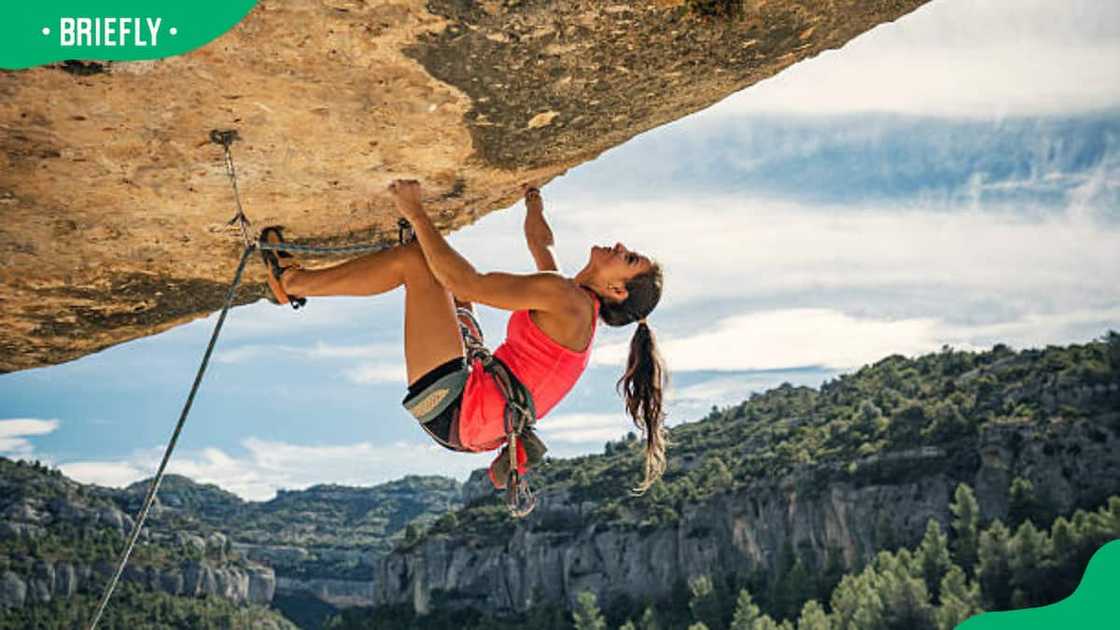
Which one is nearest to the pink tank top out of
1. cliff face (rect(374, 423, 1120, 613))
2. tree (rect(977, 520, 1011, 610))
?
tree (rect(977, 520, 1011, 610))

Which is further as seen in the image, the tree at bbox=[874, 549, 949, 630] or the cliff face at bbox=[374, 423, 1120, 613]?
the cliff face at bbox=[374, 423, 1120, 613]

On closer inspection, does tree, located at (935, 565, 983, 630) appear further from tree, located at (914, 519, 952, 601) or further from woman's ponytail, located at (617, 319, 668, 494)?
woman's ponytail, located at (617, 319, 668, 494)

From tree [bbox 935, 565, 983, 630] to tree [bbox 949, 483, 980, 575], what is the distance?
12.9 feet

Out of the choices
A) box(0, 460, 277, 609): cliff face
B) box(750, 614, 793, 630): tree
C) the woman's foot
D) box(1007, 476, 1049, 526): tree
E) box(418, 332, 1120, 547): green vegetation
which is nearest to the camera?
the woman's foot

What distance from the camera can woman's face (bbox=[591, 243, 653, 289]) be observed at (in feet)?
12.5

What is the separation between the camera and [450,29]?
3264 mm

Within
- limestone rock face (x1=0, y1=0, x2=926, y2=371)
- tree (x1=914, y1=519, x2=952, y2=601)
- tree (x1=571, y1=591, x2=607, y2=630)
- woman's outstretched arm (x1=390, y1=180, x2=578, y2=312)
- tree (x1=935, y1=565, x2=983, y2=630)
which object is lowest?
tree (x1=571, y1=591, x2=607, y2=630)

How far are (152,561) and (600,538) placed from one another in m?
27.6

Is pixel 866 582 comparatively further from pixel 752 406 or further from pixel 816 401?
pixel 752 406

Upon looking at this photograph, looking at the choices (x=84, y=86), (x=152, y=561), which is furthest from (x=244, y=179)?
(x=152, y=561)

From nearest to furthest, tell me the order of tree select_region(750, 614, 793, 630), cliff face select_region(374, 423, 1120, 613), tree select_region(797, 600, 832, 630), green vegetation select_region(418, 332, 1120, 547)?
tree select_region(797, 600, 832, 630)
tree select_region(750, 614, 793, 630)
cliff face select_region(374, 423, 1120, 613)
green vegetation select_region(418, 332, 1120, 547)

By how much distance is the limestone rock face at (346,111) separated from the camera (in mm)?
3275

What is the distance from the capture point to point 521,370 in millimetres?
3764

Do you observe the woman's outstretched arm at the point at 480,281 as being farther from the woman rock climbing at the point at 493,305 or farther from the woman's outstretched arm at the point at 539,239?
the woman's outstretched arm at the point at 539,239
